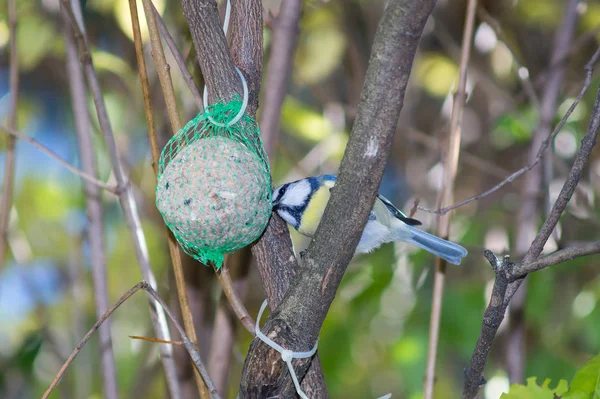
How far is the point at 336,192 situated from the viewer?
840 mm

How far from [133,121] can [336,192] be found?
1778 mm

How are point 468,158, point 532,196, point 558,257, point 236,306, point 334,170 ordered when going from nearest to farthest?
point 558,257 → point 236,306 → point 532,196 → point 468,158 → point 334,170

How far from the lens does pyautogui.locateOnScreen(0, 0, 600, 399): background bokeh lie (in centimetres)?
181

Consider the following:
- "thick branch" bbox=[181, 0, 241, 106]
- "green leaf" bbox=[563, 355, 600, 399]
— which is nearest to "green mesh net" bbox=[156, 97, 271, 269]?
"thick branch" bbox=[181, 0, 241, 106]

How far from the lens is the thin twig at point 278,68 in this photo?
53.9 inches

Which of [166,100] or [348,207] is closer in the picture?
[348,207]

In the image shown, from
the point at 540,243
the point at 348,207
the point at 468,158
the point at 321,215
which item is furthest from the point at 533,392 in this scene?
the point at 468,158

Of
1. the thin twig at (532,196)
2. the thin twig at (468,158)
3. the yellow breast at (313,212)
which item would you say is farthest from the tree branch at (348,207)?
the thin twig at (468,158)

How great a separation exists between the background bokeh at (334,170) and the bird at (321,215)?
0.39 feet

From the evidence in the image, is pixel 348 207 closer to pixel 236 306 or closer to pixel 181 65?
pixel 236 306

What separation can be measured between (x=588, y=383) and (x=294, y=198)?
782 millimetres

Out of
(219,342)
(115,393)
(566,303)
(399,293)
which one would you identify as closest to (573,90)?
A: (566,303)

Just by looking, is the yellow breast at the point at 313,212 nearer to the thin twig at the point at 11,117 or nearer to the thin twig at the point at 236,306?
the thin twig at the point at 236,306

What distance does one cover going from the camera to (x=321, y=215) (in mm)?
1369
